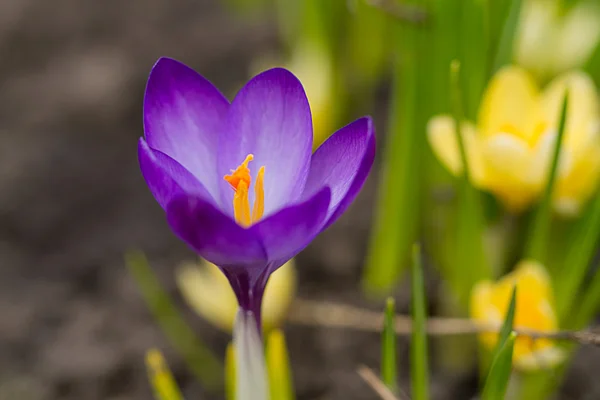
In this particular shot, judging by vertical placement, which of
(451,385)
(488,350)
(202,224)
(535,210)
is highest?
(202,224)

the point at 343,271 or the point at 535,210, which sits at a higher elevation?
the point at 535,210

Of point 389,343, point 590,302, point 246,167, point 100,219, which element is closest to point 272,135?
point 246,167

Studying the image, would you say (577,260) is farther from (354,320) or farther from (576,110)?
(354,320)

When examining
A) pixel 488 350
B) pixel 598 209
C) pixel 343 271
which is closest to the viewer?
pixel 598 209

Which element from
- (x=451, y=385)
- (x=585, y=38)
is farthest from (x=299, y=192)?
(x=585, y=38)

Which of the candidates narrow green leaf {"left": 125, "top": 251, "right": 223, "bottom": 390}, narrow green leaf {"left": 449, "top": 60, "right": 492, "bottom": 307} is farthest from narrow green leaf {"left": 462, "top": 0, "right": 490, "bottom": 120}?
narrow green leaf {"left": 125, "top": 251, "right": 223, "bottom": 390}

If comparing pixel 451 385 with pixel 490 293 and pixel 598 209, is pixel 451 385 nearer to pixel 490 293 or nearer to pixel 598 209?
pixel 490 293

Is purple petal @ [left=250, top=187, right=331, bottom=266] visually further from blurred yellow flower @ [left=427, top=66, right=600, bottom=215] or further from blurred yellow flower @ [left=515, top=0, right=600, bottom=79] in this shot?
blurred yellow flower @ [left=515, top=0, right=600, bottom=79]
